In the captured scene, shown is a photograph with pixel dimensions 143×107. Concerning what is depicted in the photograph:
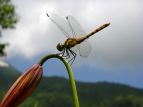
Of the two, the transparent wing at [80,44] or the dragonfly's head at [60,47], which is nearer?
the transparent wing at [80,44]

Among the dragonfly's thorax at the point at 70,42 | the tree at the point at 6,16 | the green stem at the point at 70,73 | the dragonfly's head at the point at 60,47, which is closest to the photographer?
the green stem at the point at 70,73

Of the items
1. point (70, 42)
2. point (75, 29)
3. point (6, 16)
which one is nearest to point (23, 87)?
point (70, 42)

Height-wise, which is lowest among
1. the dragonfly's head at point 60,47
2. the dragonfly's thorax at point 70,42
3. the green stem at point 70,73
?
the green stem at point 70,73

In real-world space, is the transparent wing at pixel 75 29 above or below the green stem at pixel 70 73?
above

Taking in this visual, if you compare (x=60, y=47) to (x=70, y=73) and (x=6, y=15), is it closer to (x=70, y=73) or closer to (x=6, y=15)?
(x=70, y=73)

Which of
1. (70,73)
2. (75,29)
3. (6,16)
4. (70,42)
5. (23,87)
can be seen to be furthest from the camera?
(6,16)

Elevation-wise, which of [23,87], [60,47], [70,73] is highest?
[60,47]

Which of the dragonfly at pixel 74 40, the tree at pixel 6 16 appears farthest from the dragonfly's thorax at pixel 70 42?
the tree at pixel 6 16

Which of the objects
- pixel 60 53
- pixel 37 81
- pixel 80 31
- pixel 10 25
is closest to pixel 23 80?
pixel 37 81

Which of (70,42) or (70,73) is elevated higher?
(70,42)

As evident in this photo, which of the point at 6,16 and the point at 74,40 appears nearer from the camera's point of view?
the point at 74,40

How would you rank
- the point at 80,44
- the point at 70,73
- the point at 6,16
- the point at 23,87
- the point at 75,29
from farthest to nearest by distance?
the point at 6,16 < the point at 75,29 < the point at 80,44 < the point at 23,87 < the point at 70,73

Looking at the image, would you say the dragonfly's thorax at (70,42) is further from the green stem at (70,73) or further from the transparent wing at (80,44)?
the green stem at (70,73)
